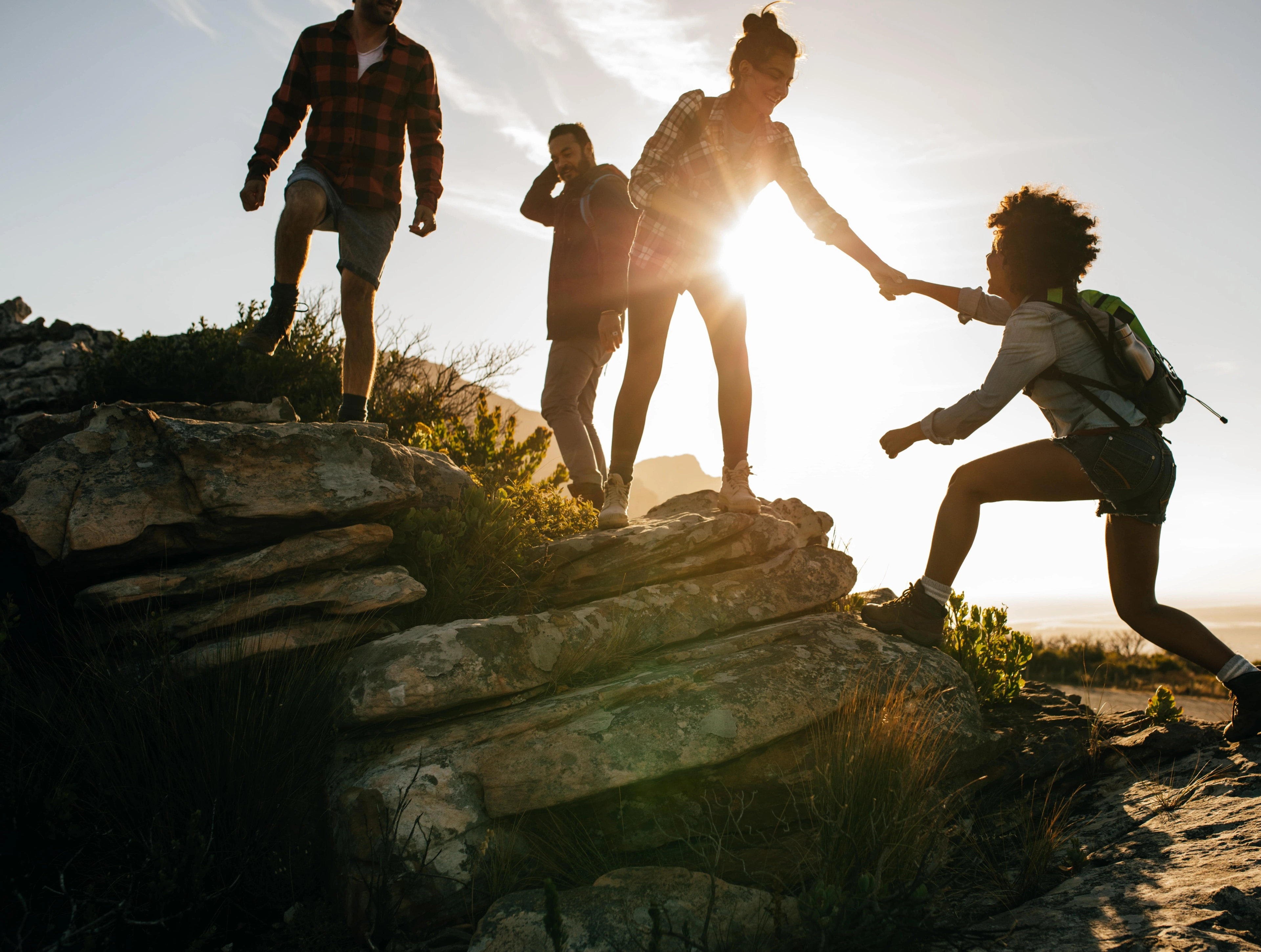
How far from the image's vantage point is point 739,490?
15.3ft

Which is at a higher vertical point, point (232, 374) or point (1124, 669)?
point (232, 374)

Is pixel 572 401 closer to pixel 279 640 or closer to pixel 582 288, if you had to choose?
pixel 582 288

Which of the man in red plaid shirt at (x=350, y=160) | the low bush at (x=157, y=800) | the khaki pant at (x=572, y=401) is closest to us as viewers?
the low bush at (x=157, y=800)

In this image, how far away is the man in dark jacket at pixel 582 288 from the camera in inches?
219

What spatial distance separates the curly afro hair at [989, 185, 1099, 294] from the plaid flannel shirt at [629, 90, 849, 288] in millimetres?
1197

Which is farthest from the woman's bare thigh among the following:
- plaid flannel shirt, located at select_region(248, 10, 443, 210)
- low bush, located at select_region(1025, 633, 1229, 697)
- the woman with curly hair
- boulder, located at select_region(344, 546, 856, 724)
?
low bush, located at select_region(1025, 633, 1229, 697)

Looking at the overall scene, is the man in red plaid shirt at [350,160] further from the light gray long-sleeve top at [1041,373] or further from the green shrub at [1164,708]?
the green shrub at [1164,708]

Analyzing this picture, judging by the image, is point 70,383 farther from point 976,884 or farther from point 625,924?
point 976,884

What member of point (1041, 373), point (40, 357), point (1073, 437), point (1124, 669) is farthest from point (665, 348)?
point (1124, 669)

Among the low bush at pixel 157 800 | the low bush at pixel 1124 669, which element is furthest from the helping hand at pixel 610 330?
the low bush at pixel 1124 669

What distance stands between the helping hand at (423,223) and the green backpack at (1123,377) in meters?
3.63

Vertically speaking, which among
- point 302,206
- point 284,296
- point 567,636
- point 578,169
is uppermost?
point 578,169

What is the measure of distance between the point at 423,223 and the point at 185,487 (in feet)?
7.47

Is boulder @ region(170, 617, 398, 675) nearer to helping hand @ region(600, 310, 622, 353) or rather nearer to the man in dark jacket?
the man in dark jacket
